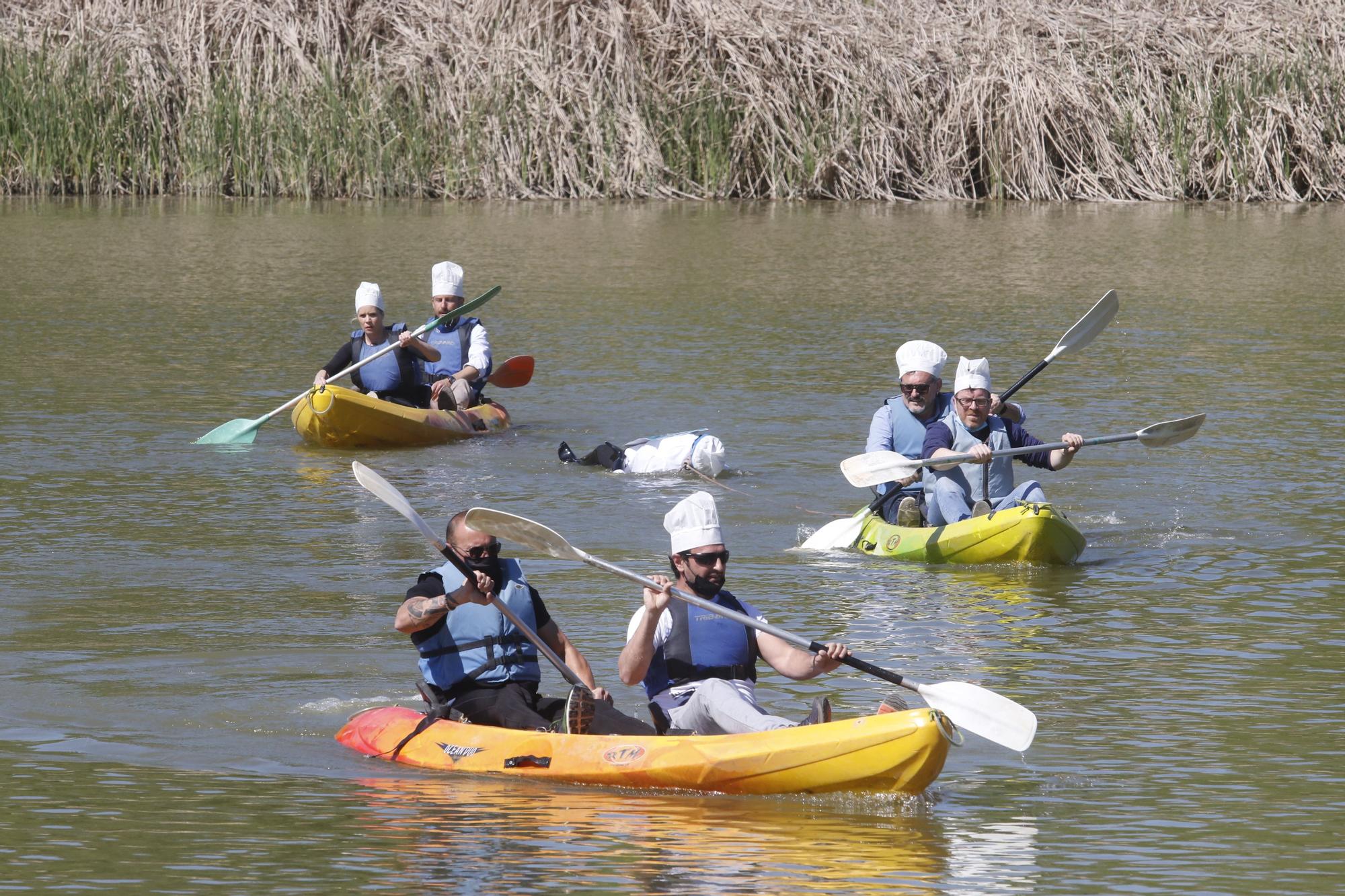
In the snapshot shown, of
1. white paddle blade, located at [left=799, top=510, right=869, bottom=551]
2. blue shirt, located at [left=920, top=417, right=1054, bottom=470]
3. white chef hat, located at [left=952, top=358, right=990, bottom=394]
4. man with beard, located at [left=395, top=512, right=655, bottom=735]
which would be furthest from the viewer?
white paddle blade, located at [left=799, top=510, right=869, bottom=551]

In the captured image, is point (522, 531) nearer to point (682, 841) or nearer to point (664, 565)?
point (682, 841)

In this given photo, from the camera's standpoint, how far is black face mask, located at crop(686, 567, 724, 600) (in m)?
7.03

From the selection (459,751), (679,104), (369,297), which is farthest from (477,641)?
(679,104)

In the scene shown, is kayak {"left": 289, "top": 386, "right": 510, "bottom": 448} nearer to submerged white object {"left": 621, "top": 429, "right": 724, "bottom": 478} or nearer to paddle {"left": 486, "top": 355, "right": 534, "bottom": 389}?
paddle {"left": 486, "top": 355, "right": 534, "bottom": 389}

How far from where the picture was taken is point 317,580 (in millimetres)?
10078

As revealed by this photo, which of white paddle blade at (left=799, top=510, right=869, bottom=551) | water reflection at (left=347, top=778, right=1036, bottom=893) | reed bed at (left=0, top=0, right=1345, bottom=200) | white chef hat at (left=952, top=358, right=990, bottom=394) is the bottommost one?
water reflection at (left=347, top=778, right=1036, bottom=893)

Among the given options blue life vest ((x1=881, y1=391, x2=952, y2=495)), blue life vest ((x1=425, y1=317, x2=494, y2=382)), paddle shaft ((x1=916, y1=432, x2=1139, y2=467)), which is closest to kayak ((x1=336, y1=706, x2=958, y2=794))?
paddle shaft ((x1=916, y1=432, x2=1139, y2=467))

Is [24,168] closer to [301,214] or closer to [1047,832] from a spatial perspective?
[301,214]

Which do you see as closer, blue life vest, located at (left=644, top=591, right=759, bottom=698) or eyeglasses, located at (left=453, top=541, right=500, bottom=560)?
blue life vest, located at (left=644, top=591, right=759, bottom=698)

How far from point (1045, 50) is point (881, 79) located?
8.08ft

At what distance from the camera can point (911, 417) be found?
11.0 metres

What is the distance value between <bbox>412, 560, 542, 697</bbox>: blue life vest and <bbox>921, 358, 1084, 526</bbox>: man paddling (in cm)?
369

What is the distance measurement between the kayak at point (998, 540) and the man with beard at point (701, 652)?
3.28m

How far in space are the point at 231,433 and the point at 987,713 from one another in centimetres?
833
